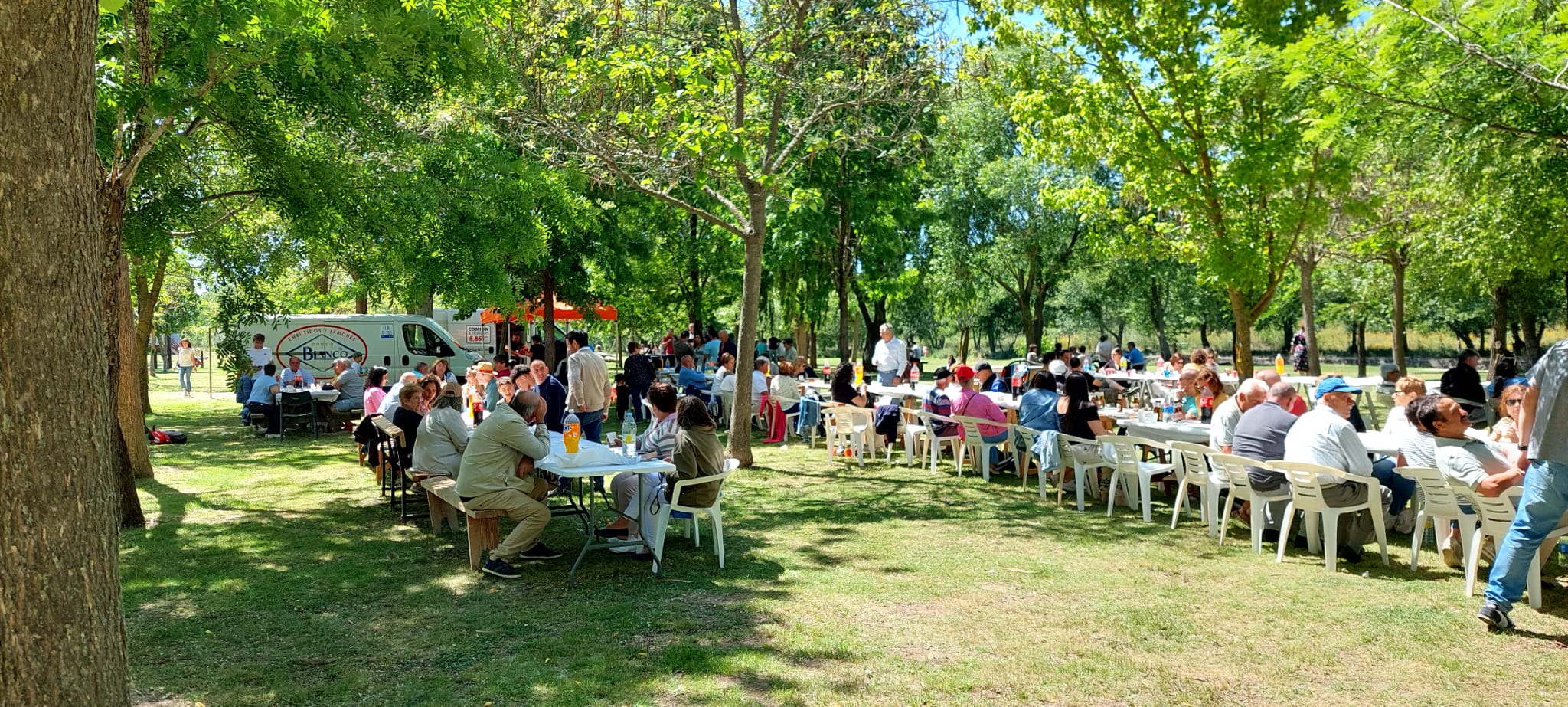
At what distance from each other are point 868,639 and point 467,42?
5775 mm

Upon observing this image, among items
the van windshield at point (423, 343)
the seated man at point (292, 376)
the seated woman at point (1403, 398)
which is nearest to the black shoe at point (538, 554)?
the seated woman at point (1403, 398)

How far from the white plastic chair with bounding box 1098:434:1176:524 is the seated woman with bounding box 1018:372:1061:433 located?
2.06 feet

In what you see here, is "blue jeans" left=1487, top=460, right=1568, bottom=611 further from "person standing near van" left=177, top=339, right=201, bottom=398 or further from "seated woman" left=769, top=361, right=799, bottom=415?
"person standing near van" left=177, top=339, right=201, bottom=398

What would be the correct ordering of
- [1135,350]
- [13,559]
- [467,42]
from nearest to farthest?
[13,559]
[467,42]
[1135,350]

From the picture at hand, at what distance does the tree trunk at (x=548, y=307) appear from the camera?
19578 millimetres

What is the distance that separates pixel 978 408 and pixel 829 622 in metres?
5.44

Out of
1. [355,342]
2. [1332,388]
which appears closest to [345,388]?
[355,342]

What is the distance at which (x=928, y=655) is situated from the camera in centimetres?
491

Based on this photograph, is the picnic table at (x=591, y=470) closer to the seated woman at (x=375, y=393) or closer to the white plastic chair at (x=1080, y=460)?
the white plastic chair at (x=1080, y=460)

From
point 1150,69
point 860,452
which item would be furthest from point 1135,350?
point 860,452

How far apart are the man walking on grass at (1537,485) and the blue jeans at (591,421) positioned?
7.69 meters

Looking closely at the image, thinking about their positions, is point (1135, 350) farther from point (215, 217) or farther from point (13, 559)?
point (13, 559)

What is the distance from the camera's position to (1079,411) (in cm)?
902

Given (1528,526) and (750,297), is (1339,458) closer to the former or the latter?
(1528,526)
